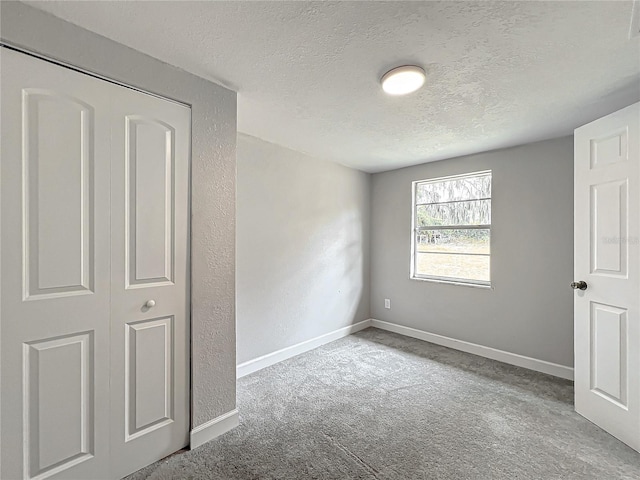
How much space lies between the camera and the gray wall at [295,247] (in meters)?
2.82

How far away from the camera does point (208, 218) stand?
1858mm

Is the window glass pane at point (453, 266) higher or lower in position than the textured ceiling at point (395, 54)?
lower

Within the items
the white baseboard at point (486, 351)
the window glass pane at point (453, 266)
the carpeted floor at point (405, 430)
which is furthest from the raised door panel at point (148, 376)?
the window glass pane at point (453, 266)

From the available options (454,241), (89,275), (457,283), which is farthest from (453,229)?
(89,275)

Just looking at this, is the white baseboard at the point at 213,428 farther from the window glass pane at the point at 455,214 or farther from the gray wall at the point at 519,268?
the window glass pane at the point at 455,214

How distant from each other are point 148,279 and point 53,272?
403 millimetres

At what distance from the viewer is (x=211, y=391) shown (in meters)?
1.86

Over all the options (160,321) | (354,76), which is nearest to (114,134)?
(160,321)

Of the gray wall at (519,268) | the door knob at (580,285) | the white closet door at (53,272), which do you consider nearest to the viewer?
the white closet door at (53,272)

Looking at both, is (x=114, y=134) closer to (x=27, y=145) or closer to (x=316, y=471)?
(x=27, y=145)

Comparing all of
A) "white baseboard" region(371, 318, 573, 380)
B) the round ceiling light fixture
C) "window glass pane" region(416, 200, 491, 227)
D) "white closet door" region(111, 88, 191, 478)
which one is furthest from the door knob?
"white closet door" region(111, 88, 191, 478)

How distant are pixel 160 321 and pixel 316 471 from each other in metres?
1.23

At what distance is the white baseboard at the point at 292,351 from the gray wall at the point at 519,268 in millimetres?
801

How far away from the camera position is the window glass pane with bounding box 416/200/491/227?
335 centimetres
